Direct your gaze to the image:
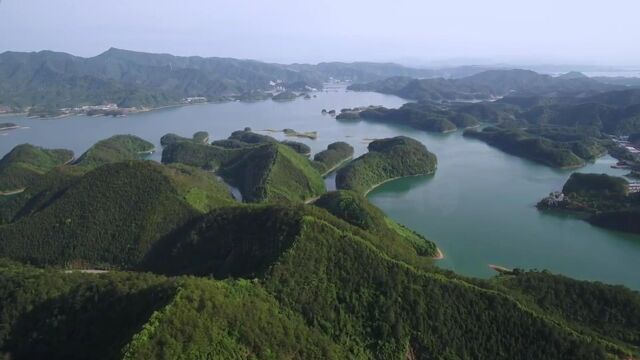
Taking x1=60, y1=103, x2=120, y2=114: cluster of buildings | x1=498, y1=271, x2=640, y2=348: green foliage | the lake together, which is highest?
x1=498, y1=271, x2=640, y2=348: green foliage

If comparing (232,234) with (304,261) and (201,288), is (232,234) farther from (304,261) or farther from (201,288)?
(201,288)

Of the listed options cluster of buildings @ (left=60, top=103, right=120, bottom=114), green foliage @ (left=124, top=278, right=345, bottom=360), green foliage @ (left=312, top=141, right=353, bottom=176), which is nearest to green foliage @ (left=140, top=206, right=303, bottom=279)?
green foliage @ (left=124, top=278, right=345, bottom=360)

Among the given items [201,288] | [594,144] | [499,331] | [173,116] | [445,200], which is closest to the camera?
[201,288]

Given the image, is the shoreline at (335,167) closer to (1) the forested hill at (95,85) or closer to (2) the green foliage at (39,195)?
(2) the green foliage at (39,195)

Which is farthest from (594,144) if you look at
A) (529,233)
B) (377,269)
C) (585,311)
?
(377,269)

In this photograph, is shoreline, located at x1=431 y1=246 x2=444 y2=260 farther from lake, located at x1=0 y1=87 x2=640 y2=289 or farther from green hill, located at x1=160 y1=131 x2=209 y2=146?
green hill, located at x1=160 y1=131 x2=209 y2=146

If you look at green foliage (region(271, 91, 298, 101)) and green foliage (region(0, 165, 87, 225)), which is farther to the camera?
green foliage (region(271, 91, 298, 101))

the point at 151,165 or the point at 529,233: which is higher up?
the point at 151,165
